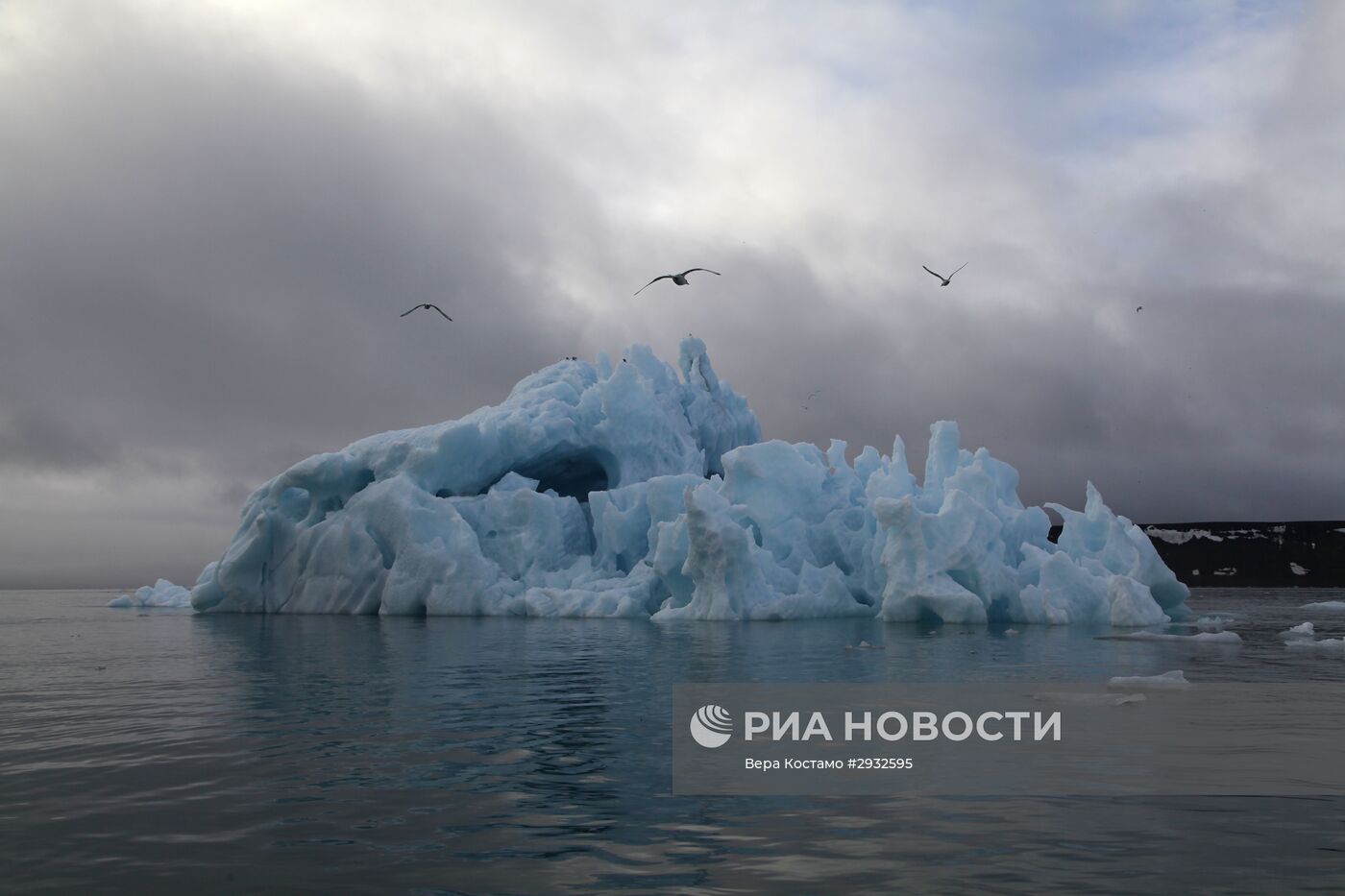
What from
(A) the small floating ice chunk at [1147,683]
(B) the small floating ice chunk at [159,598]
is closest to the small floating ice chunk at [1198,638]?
(A) the small floating ice chunk at [1147,683]

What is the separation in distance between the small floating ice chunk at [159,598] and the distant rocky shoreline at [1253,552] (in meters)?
70.6

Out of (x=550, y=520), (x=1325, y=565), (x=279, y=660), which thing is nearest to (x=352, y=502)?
(x=550, y=520)

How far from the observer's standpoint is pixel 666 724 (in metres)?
9.94

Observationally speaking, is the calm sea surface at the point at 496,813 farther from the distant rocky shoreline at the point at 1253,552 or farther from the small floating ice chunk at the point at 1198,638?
the distant rocky shoreline at the point at 1253,552

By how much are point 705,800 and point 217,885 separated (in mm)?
2982

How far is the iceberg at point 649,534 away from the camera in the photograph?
27.1 metres

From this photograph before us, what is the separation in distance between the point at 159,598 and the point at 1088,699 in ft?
157

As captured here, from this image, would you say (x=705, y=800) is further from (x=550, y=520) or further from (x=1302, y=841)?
(x=550, y=520)

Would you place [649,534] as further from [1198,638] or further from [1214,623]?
[1198,638]

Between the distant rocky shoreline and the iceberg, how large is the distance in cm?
6100

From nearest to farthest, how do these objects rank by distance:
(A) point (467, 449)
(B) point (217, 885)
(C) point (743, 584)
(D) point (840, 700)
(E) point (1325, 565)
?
(B) point (217, 885), (D) point (840, 700), (C) point (743, 584), (A) point (467, 449), (E) point (1325, 565)

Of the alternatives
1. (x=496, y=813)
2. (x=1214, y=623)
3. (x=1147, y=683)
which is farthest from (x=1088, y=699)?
(x=1214, y=623)

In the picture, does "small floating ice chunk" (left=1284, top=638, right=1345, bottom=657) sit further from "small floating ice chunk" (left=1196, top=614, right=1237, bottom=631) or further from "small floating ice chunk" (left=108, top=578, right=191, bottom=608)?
"small floating ice chunk" (left=108, top=578, right=191, bottom=608)

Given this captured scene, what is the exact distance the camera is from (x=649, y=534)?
32062 millimetres
